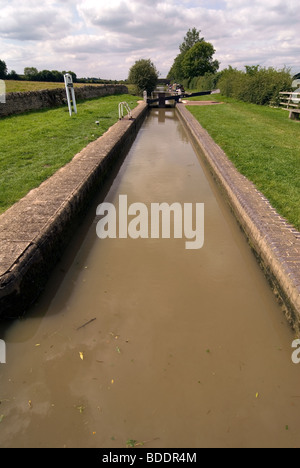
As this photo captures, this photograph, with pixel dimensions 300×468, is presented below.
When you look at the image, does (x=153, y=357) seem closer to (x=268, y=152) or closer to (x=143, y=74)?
(x=268, y=152)

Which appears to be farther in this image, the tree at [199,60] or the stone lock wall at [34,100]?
the tree at [199,60]

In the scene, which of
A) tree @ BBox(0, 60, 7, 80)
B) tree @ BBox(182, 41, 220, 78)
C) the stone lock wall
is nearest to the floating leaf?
the stone lock wall

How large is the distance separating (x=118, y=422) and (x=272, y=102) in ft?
67.1

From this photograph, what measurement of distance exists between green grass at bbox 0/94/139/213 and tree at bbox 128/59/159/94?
79.2 ft

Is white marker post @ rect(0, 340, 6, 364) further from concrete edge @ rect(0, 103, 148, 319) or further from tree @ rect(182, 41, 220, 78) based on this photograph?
tree @ rect(182, 41, 220, 78)

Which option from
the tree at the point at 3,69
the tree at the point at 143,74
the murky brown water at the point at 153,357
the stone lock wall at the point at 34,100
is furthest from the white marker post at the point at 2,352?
the tree at the point at 3,69

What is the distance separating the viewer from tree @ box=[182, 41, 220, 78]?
180 feet

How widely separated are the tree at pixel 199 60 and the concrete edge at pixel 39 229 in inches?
2347

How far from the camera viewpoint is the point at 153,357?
93.1 inches

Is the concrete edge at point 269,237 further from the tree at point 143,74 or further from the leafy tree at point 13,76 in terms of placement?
the leafy tree at point 13,76

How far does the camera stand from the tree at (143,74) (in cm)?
3219

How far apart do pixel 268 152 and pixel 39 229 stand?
6.33 meters

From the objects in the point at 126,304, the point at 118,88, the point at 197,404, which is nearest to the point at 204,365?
the point at 197,404

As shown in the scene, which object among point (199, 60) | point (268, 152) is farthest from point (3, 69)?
point (268, 152)
